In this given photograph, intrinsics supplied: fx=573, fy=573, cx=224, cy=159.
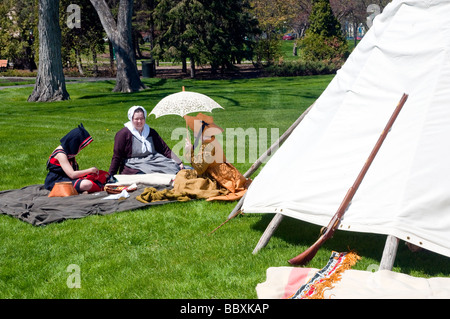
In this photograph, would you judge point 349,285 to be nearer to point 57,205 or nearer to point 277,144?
point 277,144

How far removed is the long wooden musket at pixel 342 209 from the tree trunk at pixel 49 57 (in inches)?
687

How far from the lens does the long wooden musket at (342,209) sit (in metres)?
5.05

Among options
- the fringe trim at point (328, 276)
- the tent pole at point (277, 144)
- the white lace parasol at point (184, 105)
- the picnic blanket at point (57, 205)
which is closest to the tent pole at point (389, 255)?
the fringe trim at point (328, 276)

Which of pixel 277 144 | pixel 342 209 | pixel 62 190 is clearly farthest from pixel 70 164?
pixel 342 209

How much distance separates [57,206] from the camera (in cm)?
749

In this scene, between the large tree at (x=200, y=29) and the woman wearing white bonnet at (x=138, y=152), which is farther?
the large tree at (x=200, y=29)

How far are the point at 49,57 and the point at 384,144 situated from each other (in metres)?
17.8

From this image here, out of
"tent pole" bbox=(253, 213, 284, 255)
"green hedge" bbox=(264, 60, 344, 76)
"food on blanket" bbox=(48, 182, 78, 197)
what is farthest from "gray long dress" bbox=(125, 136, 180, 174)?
"green hedge" bbox=(264, 60, 344, 76)

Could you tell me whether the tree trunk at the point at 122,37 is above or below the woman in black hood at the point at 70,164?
above

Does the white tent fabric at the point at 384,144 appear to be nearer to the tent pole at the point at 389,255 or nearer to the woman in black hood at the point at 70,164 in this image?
the tent pole at the point at 389,255

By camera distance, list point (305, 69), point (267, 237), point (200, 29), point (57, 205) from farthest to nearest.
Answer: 1. point (305, 69)
2. point (200, 29)
3. point (57, 205)
4. point (267, 237)

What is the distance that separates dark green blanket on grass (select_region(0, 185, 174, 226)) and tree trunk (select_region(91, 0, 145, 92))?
54.1 ft
